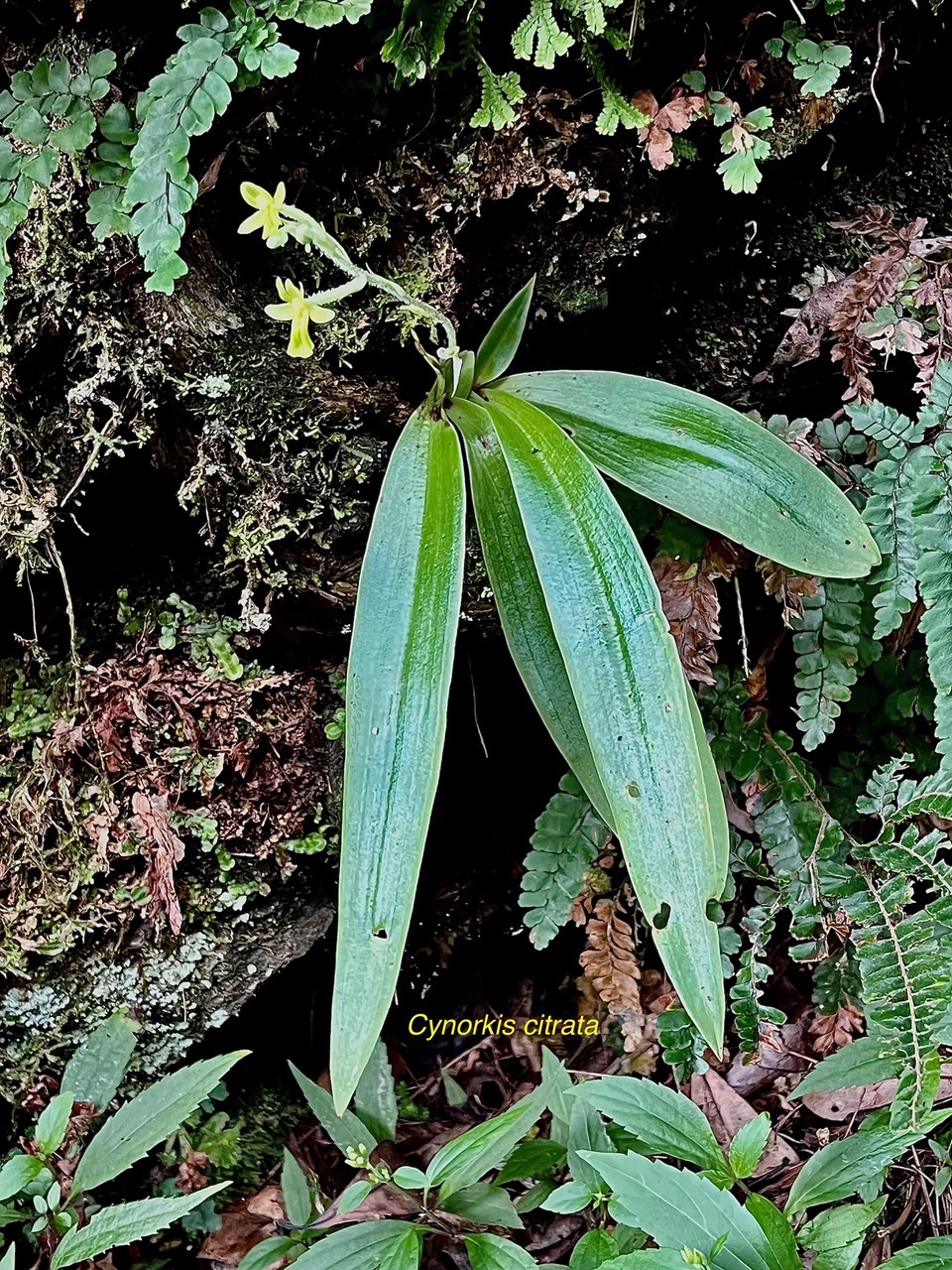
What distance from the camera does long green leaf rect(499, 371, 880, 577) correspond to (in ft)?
3.26

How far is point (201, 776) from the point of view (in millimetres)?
1332

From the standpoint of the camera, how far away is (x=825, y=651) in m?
1.19

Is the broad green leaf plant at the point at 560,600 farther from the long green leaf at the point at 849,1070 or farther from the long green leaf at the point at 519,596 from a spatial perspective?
the long green leaf at the point at 849,1070

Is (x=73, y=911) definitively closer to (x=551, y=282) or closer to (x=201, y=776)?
(x=201, y=776)

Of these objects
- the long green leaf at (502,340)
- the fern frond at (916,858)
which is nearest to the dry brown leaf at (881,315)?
the long green leaf at (502,340)

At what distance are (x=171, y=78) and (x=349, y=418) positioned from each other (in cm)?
43

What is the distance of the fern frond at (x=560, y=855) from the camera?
125cm

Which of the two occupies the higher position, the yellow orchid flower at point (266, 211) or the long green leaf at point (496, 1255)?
the yellow orchid flower at point (266, 211)

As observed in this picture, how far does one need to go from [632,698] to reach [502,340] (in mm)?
522

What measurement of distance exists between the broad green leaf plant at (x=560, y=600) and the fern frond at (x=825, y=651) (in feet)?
0.62

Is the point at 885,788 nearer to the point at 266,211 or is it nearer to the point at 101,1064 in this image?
the point at 266,211

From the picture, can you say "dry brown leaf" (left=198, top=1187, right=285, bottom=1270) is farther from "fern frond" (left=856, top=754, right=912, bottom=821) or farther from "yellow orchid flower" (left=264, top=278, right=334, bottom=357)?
"yellow orchid flower" (left=264, top=278, right=334, bottom=357)

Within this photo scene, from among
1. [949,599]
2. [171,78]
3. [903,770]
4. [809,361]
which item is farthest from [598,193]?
[903,770]

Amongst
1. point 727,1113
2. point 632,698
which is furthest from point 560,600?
point 727,1113
